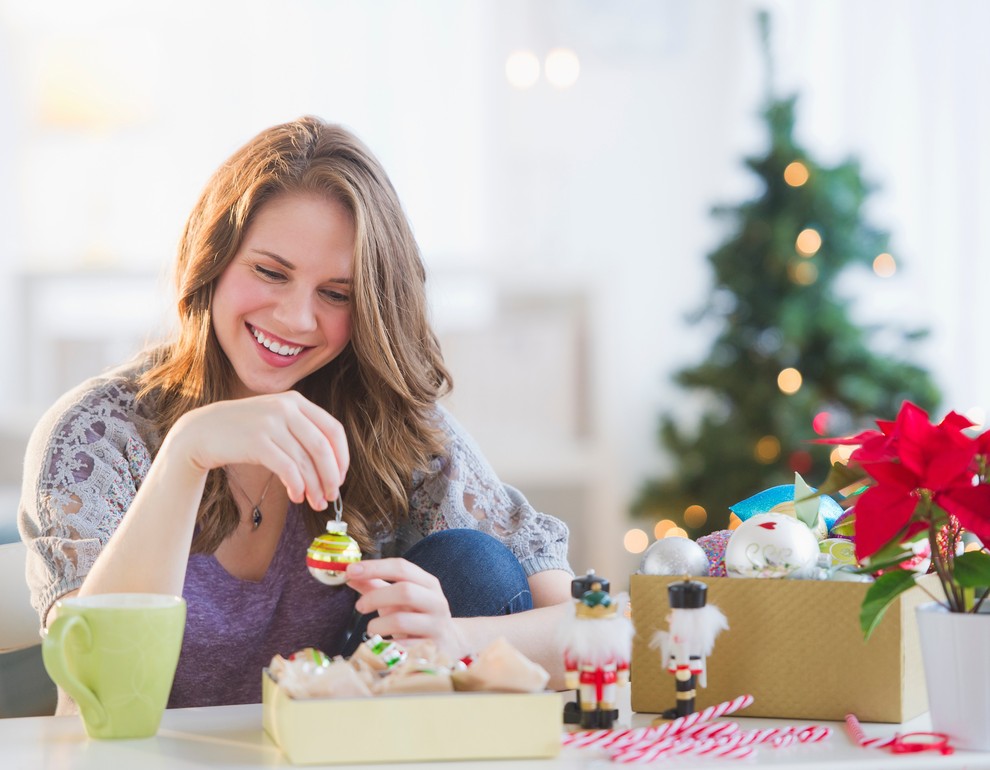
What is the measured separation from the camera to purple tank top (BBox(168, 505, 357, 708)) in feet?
4.41

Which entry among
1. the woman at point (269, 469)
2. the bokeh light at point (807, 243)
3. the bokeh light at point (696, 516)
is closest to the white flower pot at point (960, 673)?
the woman at point (269, 469)

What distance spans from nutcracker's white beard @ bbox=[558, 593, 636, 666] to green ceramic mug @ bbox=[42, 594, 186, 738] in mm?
285

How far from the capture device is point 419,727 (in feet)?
2.61

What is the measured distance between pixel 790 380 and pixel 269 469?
228 centimetres

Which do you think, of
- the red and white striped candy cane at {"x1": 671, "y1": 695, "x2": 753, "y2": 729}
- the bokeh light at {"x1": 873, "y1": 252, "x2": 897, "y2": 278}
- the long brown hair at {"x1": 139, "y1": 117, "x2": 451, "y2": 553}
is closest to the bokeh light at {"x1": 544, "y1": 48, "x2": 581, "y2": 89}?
the bokeh light at {"x1": 873, "y1": 252, "x2": 897, "y2": 278}

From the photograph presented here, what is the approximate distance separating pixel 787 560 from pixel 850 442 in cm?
10

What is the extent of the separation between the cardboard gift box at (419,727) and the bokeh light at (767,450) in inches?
100

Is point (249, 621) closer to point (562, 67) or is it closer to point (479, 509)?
point (479, 509)

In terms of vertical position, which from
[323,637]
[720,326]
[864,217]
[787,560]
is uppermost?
[864,217]

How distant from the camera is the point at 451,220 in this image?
4082mm

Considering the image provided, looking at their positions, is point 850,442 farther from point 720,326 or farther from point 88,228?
point 88,228

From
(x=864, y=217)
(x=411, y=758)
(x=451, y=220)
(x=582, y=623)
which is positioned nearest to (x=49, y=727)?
(x=411, y=758)

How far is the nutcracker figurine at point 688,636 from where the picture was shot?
0.91 metres

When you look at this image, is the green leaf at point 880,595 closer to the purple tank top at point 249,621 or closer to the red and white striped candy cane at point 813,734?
the red and white striped candy cane at point 813,734
